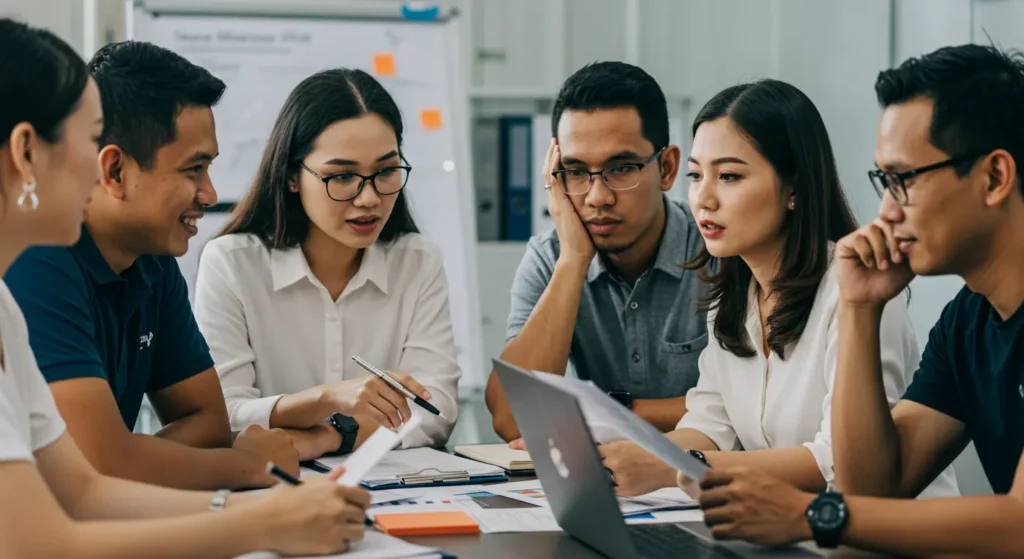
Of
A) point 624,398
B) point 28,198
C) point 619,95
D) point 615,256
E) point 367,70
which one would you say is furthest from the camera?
point 367,70

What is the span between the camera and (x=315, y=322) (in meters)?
2.43

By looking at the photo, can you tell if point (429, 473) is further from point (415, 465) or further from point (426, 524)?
point (426, 524)

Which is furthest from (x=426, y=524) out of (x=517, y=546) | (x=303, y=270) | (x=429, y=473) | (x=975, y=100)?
(x=303, y=270)

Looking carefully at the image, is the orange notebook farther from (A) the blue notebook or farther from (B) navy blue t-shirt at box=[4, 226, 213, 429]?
(B) navy blue t-shirt at box=[4, 226, 213, 429]

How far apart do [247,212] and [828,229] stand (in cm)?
122

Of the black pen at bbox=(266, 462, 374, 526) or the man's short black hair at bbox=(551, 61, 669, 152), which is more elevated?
the man's short black hair at bbox=(551, 61, 669, 152)

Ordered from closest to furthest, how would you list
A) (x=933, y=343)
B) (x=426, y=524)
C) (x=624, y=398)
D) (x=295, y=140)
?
(x=426, y=524) < (x=933, y=343) < (x=624, y=398) < (x=295, y=140)

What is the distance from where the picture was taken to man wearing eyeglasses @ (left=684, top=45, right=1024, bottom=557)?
1351 mm

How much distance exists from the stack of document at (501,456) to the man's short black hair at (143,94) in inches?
29.4

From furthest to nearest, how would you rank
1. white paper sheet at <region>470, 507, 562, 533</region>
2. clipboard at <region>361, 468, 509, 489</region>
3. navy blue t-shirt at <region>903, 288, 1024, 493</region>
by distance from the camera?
clipboard at <region>361, 468, 509, 489</region>
navy blue t-shirt at <region>903, 288, 1024, 493</region>
white paper sheet at <region>470, 507, 562, 533</region>

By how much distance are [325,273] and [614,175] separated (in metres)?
0.67

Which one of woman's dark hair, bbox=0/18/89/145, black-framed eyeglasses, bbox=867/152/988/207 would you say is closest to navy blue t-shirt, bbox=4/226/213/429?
woman's dark hair, bbox=0/18/89/145

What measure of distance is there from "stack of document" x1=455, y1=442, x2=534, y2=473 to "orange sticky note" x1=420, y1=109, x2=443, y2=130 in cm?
187

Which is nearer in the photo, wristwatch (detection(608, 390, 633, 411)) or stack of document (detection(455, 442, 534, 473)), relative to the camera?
stack of document (detection(455, 442, 534, 473))
